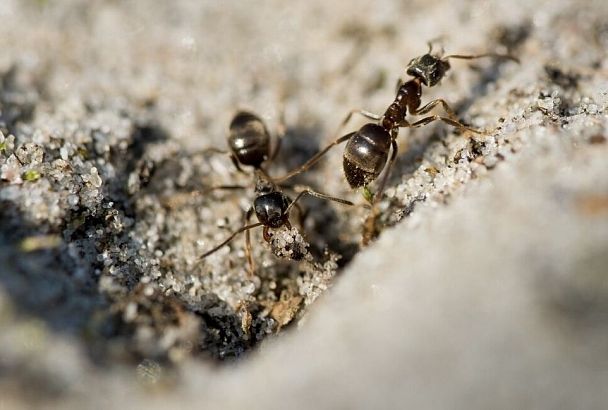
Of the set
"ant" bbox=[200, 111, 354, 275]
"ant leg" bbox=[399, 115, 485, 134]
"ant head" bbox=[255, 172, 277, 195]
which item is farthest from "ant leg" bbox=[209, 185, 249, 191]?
"ant leg" bbox=[399, 115, 485, 134]

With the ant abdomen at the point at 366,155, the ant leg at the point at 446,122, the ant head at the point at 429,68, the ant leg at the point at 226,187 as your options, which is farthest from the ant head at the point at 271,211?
the ant head at the point at 429,68

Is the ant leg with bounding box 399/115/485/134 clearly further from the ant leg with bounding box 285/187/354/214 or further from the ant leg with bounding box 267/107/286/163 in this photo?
the ant leg with bounding box 267/107/286/163

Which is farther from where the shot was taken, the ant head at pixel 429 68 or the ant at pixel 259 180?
the ant head at pixel 429 68

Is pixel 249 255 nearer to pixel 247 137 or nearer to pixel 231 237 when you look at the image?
pixel 231 237

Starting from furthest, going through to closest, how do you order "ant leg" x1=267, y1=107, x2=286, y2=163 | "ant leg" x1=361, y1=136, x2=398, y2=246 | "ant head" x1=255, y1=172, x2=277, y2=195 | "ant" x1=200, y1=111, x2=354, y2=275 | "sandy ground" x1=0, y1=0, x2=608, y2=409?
1. "ant leg" x1=267, y1=107, x2=286, y2=163
2. "ant head" x1=255, y1=172, x2=277, y2=195
3. "ant" x1=200, y1=111, x2=354, y2=275
4. "ant leg" x1=361, y1=136, x2=398, y2=246
5. "sandy ground" x1=0, y1=0, x2=608, y2=409

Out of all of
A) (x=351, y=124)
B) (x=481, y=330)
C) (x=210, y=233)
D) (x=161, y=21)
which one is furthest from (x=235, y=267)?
(x=161, y=21)

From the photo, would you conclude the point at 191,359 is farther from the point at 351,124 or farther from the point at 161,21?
the point at 161,21

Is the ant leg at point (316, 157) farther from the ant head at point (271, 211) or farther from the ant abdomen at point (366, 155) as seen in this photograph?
the ant head at point (271, 211)
